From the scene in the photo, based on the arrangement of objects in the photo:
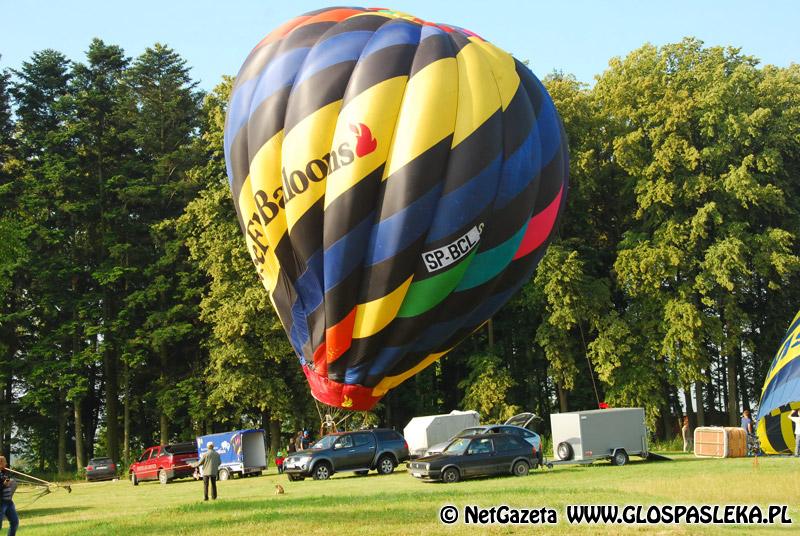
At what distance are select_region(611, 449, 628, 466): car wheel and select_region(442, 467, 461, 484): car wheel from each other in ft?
20.7

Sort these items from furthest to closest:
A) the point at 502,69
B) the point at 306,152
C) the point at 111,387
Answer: the point at 111,387 < the point at 502,69 < the point at 306,152

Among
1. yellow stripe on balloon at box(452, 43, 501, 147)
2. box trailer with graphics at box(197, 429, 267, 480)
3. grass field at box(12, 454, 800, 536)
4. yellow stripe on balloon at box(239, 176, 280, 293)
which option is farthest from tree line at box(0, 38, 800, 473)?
yellow stripe on balloon at box(452, 43, 501, 147)

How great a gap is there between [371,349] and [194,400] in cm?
2955

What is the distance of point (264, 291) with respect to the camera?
37031 mm

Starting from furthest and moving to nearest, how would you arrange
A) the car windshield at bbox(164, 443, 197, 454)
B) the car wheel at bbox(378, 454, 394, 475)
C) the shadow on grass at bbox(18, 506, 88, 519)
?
the car windshield at bbox(164, 443, 197, 454)
the car wheel at bbox(378, 454, 394, 475)
the shadow on grass at bbox(18, 506, 88, 519)

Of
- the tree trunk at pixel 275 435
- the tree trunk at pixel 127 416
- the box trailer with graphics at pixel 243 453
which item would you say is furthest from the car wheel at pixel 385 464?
the tree trunk at pixel 127 416

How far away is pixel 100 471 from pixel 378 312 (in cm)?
2981

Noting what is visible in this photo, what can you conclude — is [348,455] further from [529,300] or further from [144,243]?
[144,243]

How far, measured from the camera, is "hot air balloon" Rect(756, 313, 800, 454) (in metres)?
27.0

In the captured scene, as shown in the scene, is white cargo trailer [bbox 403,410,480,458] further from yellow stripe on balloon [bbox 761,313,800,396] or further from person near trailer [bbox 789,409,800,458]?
person near trailer [bbox 789,409,800,458]

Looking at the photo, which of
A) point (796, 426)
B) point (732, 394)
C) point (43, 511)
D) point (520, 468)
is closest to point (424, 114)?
point (520, 468)

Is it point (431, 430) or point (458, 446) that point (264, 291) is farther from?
point (458, 446)

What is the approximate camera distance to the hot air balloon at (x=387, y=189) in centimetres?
1332

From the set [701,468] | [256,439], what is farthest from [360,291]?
[256,439]
